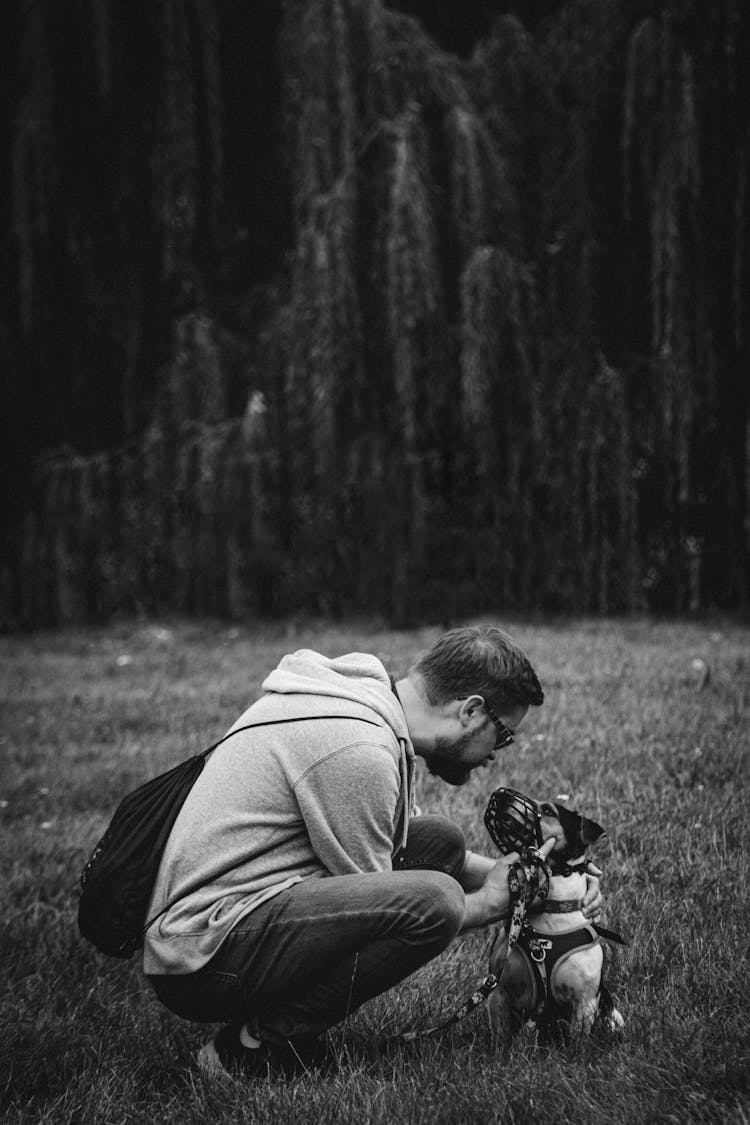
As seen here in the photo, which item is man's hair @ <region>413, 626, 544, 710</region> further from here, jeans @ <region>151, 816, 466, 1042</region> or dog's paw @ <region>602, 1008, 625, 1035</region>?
dog's paw @ <region>602, 1008, 625, 1035</region>

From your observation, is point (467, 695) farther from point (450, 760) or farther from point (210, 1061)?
point (210, 1061)

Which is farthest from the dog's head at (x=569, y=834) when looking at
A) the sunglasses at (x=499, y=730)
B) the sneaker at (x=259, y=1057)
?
the sneaker at (x=259, y=1057)

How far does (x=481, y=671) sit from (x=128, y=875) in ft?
3.28

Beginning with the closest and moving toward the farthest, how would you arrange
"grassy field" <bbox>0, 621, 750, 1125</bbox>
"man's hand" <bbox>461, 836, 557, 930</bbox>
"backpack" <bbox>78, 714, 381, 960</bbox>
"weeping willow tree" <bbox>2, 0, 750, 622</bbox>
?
"grassy field" <bbox>0, 621, 750, 1125</bbox> → "backpack" <bbox>78, 714, 381, 960</bbox> → "man's hand" <bbox>461, 836, 557, 930</bbox> → "weeping willow tree" <bbox>2, 0, 750, 622</bbox>

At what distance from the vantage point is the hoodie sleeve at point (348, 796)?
2205 mm

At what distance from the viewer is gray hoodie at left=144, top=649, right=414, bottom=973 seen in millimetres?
2217

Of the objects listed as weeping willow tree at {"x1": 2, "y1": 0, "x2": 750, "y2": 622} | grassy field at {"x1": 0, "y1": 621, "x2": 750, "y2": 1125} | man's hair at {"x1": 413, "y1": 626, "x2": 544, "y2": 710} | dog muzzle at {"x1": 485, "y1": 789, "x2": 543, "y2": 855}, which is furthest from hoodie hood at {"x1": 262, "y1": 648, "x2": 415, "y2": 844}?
weeping willow tree at {"x1": 2, "y1": 0, "x2": 750, "y2": 622}

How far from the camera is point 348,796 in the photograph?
221 centimetres

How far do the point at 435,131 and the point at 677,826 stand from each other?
6.43 meters

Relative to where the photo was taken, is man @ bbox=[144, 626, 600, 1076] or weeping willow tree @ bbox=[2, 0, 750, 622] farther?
weeping willow tree @ bbox=[2, 0, 750, 622]

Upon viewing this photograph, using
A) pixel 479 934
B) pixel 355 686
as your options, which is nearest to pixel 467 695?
pixel 355 686

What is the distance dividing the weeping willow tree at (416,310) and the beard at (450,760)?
5.26 meters

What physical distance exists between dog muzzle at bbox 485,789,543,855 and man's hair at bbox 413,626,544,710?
244mm

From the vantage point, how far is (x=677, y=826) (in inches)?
144
